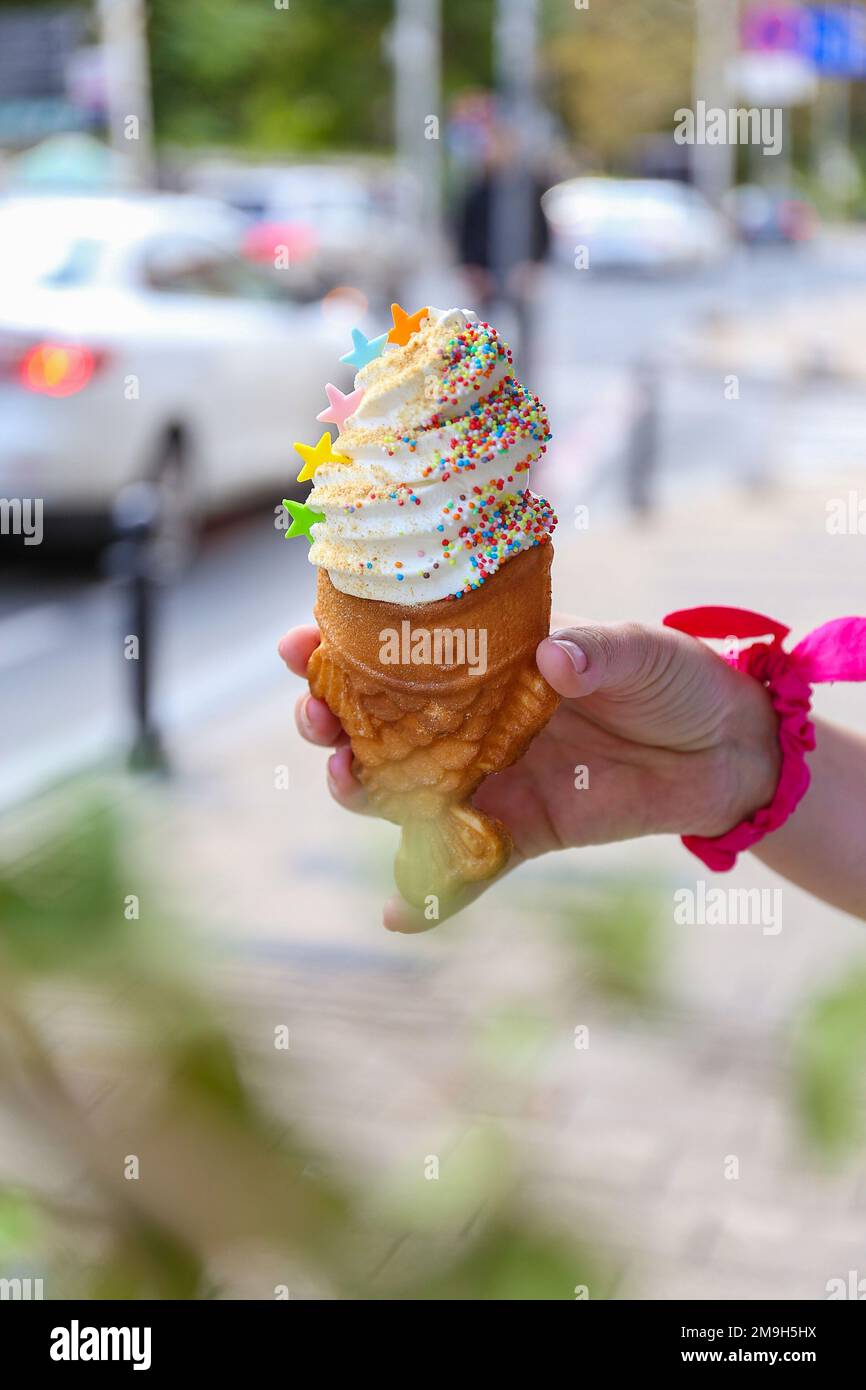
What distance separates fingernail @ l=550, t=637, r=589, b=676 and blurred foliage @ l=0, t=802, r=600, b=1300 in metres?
0.55

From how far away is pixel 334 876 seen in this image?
4.78m

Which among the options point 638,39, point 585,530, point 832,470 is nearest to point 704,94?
point 638,39

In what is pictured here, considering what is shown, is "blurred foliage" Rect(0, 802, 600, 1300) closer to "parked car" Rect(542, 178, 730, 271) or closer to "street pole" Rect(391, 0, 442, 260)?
"parked car" Rect(542, 178, 730, 271)

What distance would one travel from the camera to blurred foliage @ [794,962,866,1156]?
1.24 metres

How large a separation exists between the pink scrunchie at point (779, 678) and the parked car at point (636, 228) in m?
29.2

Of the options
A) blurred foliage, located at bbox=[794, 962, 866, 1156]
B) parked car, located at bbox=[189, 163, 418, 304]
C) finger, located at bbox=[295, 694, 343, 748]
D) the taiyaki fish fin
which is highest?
parked car, located at bbox=[189, 163, 418, 304]

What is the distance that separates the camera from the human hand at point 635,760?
1655mm

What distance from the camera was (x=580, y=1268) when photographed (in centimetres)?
102

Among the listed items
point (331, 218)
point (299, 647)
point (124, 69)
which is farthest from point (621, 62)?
point (299, 647)

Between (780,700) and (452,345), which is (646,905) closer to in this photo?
(780,700)

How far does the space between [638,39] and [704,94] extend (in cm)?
468

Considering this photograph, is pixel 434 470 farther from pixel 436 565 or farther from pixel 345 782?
pixel 345 782

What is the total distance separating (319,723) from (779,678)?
0.52 metres

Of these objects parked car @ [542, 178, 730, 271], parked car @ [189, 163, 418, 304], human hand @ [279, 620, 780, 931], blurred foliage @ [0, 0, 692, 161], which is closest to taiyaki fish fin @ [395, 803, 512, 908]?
human hand @ [279, 620, 780, 931]
